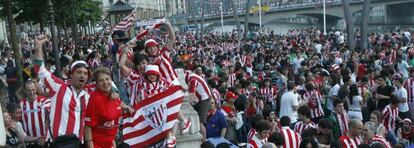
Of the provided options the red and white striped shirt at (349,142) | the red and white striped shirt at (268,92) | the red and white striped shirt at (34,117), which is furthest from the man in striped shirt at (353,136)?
the red and white striped shirt at (268,92)

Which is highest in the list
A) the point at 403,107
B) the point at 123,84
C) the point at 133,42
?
the point at 133,42

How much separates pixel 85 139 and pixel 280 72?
32.6 feet

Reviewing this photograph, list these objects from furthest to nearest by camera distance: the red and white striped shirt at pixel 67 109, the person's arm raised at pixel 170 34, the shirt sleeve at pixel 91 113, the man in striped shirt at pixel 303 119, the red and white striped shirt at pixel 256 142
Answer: the man in striped shirt at pixel 303 119
the person's arm raised at pixel 170 34
the red and white striped shirt at pixel 256 142
the red and white striped shirt at pixel 67 109
the shirt sleeve at pixel 91 113

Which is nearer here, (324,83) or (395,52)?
(324,83)

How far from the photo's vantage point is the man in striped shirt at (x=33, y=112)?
309 inches

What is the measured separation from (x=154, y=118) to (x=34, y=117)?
5.29 feet

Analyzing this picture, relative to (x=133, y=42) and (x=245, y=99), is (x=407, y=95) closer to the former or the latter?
(x=245, y=99)

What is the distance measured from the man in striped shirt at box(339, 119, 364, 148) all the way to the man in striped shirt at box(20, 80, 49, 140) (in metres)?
3.67

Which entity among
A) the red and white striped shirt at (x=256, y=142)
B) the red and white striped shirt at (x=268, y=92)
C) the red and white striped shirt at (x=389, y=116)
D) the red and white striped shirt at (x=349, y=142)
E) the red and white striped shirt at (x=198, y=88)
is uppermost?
the red and white striped shirt at (x=198, y=88)

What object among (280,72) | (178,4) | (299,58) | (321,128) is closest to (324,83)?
(280,72)

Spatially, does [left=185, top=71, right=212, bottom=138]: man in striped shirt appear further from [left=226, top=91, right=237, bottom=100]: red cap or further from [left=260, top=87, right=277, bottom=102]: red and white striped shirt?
[left=260, top=87, right=277, bottom=102]: red and white striped shirt

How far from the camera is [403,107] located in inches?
493

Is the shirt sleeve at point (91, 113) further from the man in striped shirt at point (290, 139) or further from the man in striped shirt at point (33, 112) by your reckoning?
the man in striped shirt at point (290, 139)

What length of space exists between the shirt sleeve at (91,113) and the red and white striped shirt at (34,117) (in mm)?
1596
